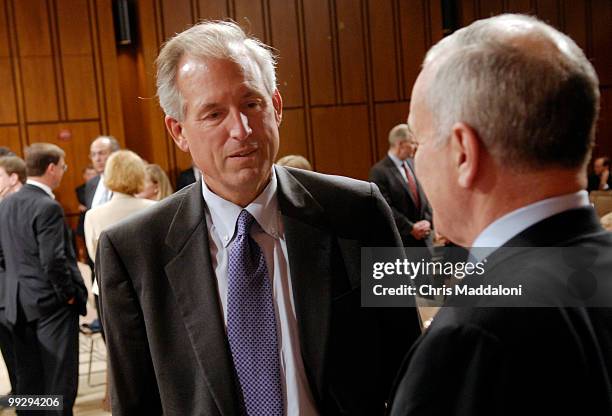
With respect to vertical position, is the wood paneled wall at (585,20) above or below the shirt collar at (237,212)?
above

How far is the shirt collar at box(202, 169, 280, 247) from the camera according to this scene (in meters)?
1.52

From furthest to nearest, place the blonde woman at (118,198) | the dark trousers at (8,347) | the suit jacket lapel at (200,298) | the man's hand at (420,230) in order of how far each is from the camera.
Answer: the man's hand at (420,230) < the dark trousers at (8,347) < the blonde woman at (118,198) < the suit jacket lapel at (200,298)

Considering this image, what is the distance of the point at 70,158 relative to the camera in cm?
849

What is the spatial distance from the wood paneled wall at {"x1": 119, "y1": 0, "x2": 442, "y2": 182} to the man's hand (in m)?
4.01

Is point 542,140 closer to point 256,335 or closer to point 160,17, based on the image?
point 256,335

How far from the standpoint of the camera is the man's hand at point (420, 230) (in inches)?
219

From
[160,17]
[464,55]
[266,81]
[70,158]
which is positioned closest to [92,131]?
[70,158]

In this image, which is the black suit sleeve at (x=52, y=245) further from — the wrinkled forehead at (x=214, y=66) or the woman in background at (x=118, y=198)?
Answer: the wrinkled forehead at (x=214, y=66)

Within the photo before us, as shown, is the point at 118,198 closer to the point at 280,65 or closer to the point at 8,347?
the point at 8,347

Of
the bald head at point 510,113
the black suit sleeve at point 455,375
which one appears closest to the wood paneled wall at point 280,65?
the bald head at point 510,113

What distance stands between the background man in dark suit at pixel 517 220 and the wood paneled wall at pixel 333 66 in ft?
26.6

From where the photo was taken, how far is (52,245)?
4.27m

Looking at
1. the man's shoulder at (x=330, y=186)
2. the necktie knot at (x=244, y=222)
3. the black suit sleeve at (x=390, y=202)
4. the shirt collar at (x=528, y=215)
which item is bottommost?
the black suit sleeve at (x=390, y=202)

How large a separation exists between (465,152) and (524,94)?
98mm
